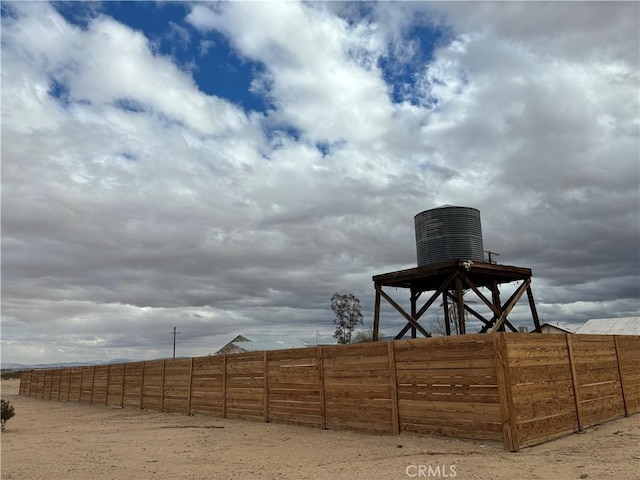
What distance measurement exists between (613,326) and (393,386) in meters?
37.9

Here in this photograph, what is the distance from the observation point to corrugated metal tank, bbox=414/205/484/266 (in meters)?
14.4

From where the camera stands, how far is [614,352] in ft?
38.8

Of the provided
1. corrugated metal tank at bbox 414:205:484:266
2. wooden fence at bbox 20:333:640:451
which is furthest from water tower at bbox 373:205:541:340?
wooden fence at bbox 20:333:640:451

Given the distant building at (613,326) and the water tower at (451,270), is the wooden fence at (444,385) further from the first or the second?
the distant building at (613,326)

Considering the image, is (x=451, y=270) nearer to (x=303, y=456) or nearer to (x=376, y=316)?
(x=376, y=316)

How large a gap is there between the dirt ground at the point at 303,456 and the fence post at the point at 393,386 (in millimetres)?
278

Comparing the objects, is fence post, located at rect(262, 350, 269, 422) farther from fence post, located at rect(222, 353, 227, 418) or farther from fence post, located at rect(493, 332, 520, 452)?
fence post, located at rect(493, 332, 520, 452)

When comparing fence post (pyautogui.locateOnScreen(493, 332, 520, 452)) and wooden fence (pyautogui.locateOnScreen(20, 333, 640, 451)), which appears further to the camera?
wooden fence (pyautogui.locateOnScreen(20, 333, 640, 451))

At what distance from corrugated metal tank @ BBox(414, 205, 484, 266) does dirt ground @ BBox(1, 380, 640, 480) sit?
5.70 meters

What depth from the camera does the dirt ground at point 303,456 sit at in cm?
694

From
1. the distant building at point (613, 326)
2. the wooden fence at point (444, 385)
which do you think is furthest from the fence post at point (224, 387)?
A: the distant building at point (613, 326)

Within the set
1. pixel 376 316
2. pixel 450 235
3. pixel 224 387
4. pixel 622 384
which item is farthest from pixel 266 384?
pixel 622 384

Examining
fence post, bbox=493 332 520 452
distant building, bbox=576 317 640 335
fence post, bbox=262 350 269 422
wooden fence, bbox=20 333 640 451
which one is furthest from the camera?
distant building, bbox=576 317 640 335

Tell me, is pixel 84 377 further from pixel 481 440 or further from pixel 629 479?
pixel 629 479
